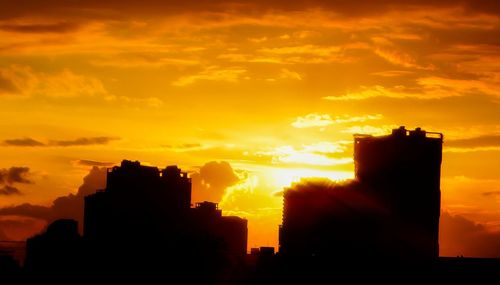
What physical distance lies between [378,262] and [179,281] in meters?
37.6

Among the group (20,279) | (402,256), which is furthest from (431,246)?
(20,279)

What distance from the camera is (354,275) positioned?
7539 inches

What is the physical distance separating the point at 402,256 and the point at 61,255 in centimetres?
6416

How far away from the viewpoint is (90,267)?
199 metres

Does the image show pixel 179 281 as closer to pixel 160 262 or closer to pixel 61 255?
pixel 160 262

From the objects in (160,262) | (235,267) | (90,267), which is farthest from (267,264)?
(90,267)

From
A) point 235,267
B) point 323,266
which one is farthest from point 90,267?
point 323,266

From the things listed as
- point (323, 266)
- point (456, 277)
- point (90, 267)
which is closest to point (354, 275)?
point (323, 266)

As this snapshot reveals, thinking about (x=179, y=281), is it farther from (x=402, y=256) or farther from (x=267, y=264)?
(x=402, y=256)

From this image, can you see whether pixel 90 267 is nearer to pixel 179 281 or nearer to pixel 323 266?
pixel 179 281

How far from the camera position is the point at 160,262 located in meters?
200

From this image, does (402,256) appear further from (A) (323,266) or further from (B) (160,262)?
A: (B) (160,262)

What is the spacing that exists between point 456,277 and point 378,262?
598 inches

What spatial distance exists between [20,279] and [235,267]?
130 feet
